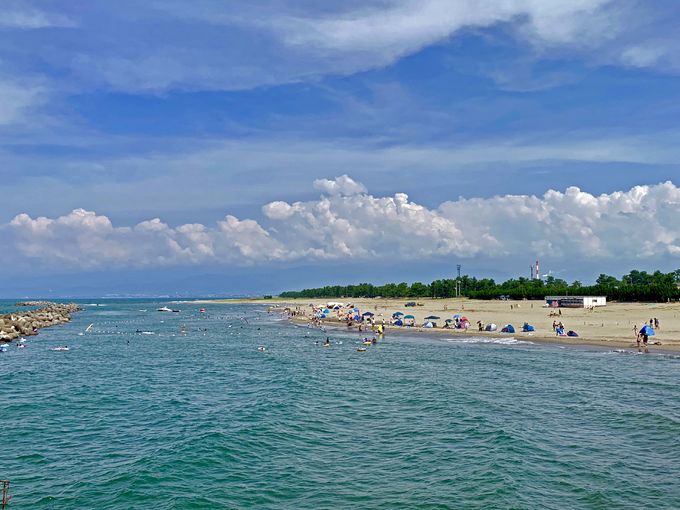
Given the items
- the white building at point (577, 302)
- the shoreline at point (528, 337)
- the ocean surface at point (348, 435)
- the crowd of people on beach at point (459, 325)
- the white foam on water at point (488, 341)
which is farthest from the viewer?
the white building at point (577, 302)

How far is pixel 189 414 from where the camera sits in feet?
103

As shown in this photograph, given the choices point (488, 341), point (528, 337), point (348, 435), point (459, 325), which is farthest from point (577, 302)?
point (348, 435)

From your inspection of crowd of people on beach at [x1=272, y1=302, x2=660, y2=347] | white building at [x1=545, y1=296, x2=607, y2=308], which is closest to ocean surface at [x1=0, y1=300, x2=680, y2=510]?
crowd of people on beach at [x1=272, y1=302, x2=660, y2=347]

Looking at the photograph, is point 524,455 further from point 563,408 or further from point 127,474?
point 127,474

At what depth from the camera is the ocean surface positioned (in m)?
19.3

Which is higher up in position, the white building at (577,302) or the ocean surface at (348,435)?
the white building at (577,302)

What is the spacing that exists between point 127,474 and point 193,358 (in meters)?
38.2

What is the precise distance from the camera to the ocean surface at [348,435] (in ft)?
63.2

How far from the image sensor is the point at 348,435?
26.3 metres

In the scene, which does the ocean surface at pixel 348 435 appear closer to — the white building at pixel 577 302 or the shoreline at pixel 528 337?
the shoreline at pixel 528 337

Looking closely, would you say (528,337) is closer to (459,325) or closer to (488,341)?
(488,341)

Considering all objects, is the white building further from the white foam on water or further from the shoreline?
the white foam on water

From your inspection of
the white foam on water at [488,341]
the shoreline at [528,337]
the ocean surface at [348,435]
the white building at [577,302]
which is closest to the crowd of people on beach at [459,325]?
the shoreline at [528,337]

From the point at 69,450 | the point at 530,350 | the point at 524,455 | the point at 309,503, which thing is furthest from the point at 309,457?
the point at 530,350
